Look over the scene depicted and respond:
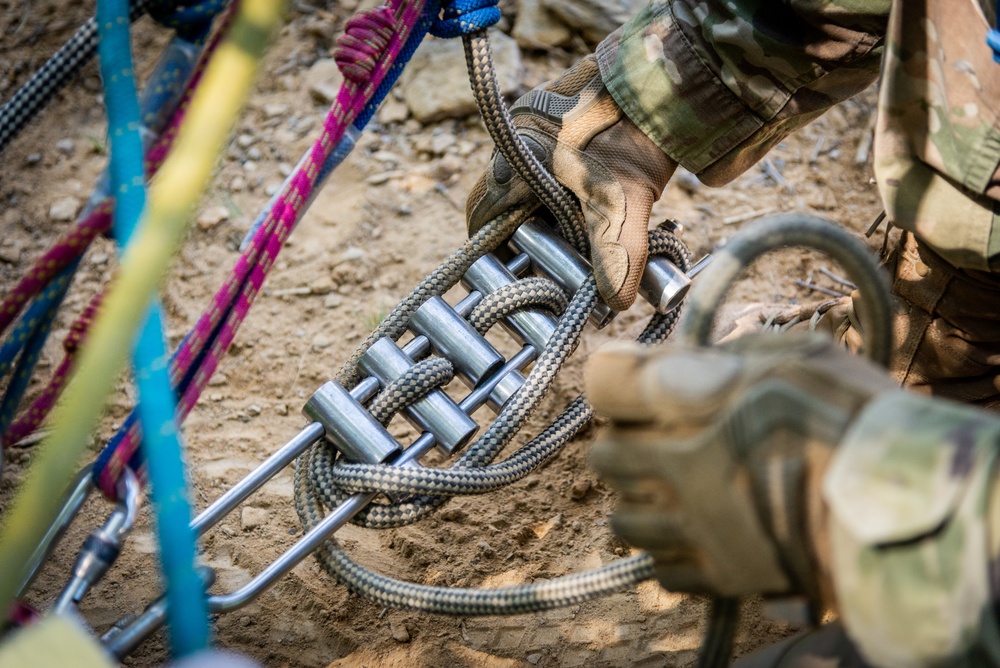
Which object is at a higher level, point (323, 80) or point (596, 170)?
point (323, 80)

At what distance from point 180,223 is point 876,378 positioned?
20.2 inches

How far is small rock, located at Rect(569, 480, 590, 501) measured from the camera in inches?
53.7

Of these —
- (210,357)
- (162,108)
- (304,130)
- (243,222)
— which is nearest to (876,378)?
(210,357)

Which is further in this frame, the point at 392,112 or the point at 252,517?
the point at 392,112

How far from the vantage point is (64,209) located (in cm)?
184

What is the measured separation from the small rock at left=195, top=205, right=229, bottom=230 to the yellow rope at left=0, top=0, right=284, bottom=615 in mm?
1238

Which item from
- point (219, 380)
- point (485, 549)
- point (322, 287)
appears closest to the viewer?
point (485, 549)

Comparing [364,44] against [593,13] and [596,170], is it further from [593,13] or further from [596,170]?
[593,13]

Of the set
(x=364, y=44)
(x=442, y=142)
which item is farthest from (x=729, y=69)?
(x=442, y=142)

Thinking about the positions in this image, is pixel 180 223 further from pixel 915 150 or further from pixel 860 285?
pixel 915 150

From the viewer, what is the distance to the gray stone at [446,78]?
6.32 ft

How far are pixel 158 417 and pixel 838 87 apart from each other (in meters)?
1.01

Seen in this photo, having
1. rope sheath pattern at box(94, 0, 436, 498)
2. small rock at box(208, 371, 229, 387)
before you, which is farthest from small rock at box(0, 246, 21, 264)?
rope sheath pattern at box(94, 0, 436, 498)

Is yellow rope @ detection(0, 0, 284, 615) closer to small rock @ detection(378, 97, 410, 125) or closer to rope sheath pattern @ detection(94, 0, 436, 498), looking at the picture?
rope sheath pattern @ detection(94, 0, 436, 498)
